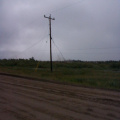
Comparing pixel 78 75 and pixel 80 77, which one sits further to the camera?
pixel 78 75

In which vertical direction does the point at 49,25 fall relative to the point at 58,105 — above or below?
above

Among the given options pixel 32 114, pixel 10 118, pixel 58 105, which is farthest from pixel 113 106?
pixel 10 118

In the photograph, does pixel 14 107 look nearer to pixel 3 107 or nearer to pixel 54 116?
pixel 3 107

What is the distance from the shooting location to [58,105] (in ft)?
39.4

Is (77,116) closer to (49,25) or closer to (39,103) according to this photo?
(39,103)

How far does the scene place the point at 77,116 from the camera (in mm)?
9750

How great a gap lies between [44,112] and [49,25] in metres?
35.6

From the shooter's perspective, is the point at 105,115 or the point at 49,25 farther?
the point at 49,25

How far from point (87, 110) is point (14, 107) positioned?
347cm

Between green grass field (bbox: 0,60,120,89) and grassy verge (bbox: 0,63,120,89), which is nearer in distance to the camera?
grassy verge (bbox: 0,63,120,89)

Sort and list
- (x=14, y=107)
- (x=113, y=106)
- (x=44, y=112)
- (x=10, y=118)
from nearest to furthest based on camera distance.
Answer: (x=10, y=118) < (x=44, y=112) < (x=14, y=107) < (x=113, y=106)

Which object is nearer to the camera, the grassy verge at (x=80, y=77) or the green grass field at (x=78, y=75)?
the grassy verge at (x=80, y=77)

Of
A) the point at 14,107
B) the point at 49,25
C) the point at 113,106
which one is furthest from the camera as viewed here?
the point at 49,25

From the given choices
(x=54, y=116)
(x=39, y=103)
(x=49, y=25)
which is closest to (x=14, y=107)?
(x=39, y=103)
